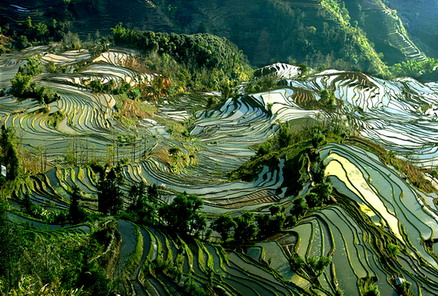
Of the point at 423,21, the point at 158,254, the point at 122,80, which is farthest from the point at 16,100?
the point at 423,21

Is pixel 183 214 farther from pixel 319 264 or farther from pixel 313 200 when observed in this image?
pixel 313 200

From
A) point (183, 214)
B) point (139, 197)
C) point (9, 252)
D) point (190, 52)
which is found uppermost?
point (9, 252)

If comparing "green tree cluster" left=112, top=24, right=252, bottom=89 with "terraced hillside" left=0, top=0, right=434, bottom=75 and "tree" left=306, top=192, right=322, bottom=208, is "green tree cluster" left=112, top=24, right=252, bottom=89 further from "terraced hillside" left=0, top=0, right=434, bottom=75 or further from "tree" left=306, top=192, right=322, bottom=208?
"tree" left=306, top=192, right=322, bottom=208

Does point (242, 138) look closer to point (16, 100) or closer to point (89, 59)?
point (16, 100)

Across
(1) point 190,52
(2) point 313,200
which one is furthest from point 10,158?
(1) point 190,52

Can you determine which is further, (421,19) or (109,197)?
(421,19)

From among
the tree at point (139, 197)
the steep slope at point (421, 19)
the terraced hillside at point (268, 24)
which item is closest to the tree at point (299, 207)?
the tree at point (139, 197)

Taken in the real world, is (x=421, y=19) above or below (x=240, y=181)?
above
